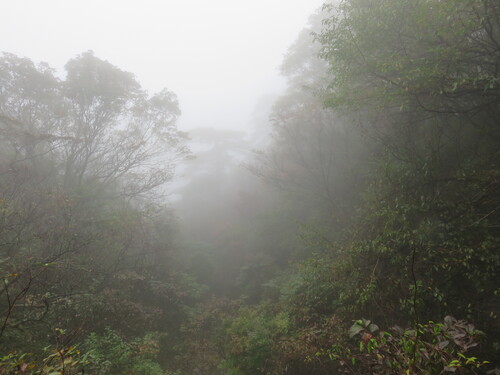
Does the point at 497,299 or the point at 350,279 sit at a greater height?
the point at 350,279

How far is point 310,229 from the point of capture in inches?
359

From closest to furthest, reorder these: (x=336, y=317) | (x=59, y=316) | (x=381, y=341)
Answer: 1. (x=381, y=341)
2. (x=336, y=317)
3. (x=59, y=316)

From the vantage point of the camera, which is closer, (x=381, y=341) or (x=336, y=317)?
(x=381, y=341)

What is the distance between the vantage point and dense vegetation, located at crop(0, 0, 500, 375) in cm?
409

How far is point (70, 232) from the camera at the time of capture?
25.3ft

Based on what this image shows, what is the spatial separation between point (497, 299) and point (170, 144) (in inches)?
579

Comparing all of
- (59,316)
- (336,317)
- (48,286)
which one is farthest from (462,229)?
→ (48,286)

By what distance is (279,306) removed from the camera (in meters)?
7.36

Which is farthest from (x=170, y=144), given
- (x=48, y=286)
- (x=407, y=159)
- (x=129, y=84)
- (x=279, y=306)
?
(x=407, y=159)

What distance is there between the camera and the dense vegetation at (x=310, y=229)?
4094 mm

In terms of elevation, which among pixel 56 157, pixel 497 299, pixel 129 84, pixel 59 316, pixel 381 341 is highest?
pixel 129 84

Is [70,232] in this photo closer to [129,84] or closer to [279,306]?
[279,306]

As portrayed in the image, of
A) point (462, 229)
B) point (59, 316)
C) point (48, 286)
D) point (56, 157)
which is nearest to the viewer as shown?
point (462, 229)

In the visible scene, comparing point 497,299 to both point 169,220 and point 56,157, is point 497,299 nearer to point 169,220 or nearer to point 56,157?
point 169,220
